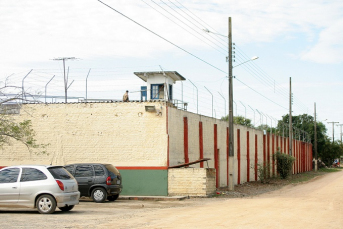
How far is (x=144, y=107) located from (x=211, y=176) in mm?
4884

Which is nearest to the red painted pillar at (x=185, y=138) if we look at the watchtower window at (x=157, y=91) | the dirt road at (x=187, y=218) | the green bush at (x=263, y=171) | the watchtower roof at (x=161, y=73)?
the watchtower window at (x=157, y=91)

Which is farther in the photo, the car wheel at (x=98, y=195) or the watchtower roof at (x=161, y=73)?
the watchtower roof at (x=161, y=73)

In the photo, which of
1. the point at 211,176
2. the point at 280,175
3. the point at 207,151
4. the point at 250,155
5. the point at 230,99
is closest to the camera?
the point at 211,176

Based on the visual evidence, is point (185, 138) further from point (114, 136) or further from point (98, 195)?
point (98, 195)

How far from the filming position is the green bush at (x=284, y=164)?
4950 cm

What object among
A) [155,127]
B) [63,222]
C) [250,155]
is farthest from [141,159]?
[250,155]

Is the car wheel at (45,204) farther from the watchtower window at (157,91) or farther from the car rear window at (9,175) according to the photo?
the watchtower window at (157,91)

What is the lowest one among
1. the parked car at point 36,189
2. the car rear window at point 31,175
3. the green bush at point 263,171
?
the green bush at point 263,171

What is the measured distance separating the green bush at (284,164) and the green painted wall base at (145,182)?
26200mm

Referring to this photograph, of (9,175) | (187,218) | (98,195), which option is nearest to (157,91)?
(98,195)

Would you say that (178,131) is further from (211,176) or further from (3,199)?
(3,199)

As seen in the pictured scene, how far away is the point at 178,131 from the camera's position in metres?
27.5

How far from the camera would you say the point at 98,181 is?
2184cm

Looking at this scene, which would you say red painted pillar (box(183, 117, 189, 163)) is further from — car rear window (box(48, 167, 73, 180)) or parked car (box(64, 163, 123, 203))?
car rear window (box(48, 167, 73, 180))
